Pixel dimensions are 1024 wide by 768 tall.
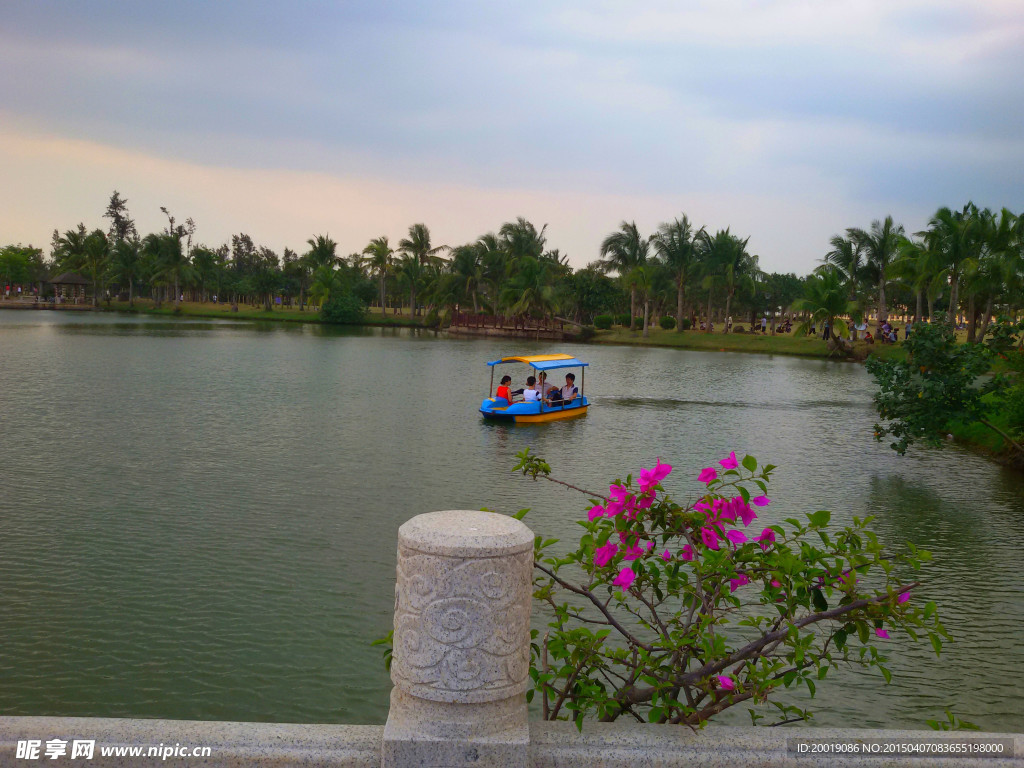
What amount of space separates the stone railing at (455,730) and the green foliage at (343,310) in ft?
305

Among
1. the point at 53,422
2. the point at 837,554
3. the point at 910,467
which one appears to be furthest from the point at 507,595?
the point at 53,422

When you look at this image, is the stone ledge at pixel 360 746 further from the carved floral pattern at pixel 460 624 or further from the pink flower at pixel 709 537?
the pink flower at pixel 709 537

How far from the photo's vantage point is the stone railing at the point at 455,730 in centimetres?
342

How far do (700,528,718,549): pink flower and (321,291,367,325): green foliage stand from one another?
9201 centimetres

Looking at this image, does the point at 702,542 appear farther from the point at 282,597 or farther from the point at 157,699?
the point at 282,597

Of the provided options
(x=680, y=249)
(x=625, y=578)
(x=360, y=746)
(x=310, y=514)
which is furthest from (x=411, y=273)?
(x=360, y=746)

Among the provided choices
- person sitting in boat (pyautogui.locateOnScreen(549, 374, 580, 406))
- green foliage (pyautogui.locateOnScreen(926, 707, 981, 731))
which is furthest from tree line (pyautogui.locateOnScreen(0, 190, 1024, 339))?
green foliage (pyautogui.locateOnScreen(926, 707, 981, 731))

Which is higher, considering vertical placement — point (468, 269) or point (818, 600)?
point (468, 269)

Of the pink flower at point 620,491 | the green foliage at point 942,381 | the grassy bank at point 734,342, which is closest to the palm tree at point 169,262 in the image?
the grassy bank at point 734,342

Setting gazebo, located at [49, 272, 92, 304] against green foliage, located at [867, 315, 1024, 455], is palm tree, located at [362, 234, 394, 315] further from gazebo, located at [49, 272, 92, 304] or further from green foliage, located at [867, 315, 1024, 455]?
green foliage, located at [867, 315, 1024, 455]

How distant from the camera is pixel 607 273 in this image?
8344cm

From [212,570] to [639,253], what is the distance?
70.0 meters

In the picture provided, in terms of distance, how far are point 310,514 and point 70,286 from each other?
119 m

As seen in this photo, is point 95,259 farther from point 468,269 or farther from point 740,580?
point 740,580
